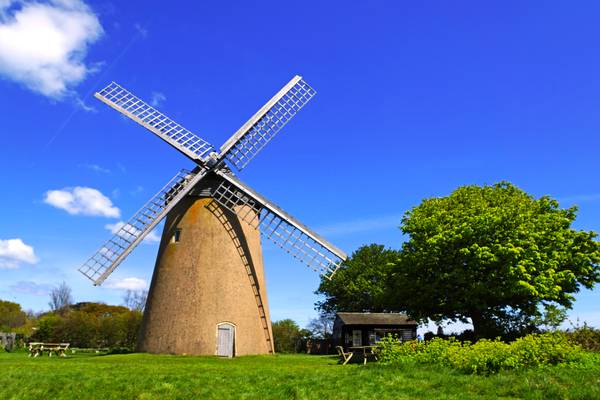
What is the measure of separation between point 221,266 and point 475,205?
15.2m

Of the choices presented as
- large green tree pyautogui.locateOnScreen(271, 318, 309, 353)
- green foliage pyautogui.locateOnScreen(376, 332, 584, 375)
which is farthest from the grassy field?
large green tree pyautogui.locateOnScreen(271, 318, 309, 353)

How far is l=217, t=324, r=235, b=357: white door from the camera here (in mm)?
24734

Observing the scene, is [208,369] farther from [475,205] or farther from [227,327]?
[475,205]

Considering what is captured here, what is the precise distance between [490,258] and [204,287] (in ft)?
50.0

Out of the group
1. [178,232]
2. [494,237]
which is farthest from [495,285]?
[178,232]

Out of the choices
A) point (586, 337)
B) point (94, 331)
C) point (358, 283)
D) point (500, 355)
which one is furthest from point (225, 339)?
point (358, 283)

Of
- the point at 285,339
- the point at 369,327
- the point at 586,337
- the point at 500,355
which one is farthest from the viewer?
the point at 285,339

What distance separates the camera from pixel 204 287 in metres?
25.1

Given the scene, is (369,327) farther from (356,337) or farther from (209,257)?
(209,257)

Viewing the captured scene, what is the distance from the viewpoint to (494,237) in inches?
1013

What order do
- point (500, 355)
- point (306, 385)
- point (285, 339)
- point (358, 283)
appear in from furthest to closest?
point (358, 283) → point (285, 339) → point (500, 355) → point (306, 385)

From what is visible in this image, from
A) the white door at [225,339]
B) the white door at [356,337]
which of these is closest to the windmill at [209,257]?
the white door at [225,339]

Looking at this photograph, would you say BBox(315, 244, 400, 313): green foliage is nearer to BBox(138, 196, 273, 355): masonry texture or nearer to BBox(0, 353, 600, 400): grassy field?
BBox(138, 196, 273, 355): masonry texture

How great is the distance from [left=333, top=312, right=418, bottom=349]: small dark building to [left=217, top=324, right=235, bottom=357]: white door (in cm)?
1634
